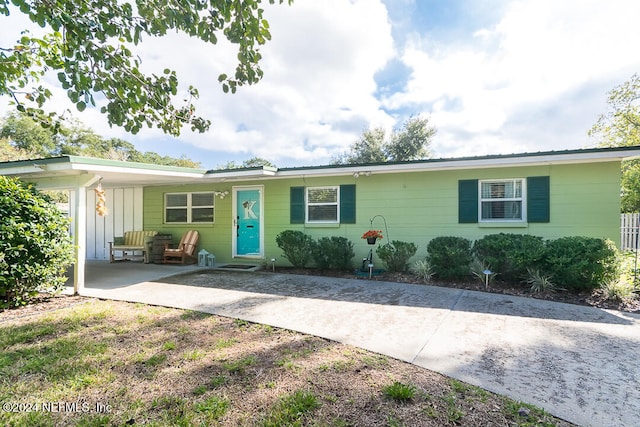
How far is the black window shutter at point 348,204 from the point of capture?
27.2 feet

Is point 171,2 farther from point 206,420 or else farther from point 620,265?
point 620,265

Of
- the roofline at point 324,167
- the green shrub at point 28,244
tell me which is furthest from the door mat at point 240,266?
the green shrub at point 28,244

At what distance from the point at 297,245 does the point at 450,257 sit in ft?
12.1

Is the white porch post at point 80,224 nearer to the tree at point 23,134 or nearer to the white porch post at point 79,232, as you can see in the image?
the white porch post at point 79,232

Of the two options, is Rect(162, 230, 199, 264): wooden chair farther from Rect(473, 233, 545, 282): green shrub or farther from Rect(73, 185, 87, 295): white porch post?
Rect(473, 233, 545, 282): green shrub

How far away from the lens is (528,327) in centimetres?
395

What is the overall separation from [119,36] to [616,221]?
8819 millimetres

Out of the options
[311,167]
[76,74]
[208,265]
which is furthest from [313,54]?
[76,74]

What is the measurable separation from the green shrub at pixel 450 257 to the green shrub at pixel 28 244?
702 cm

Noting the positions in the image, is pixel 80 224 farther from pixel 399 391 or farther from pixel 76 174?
pixel 399 391

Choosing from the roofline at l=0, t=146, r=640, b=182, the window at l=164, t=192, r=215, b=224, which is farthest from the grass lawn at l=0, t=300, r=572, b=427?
the window at l=164, t=192, r=215, b=224

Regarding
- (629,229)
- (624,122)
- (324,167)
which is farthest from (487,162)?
(624,122)

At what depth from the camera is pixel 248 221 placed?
9.46 m

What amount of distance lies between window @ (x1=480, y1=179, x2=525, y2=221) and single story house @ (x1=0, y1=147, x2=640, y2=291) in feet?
0.07
